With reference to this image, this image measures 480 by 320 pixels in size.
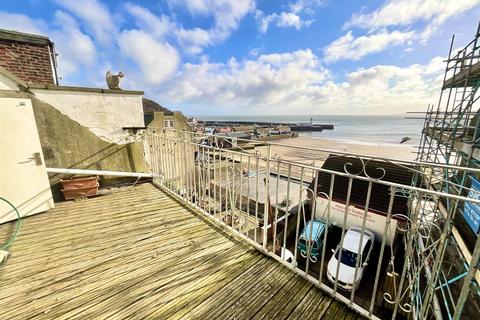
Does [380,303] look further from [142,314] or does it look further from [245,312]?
[142,314]

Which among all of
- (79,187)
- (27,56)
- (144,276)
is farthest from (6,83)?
(144,276)

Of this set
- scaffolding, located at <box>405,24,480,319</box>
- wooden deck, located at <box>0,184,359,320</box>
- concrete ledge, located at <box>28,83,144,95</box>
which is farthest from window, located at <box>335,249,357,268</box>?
concrete ledge, located at <box>28,83,144,95</box>

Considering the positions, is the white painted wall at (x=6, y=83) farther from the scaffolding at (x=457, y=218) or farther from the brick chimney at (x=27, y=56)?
the scaffolding at (x=457, y=218)

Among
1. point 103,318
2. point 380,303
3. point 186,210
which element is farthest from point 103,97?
point 380,303

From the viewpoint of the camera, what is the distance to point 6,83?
3230 millimetres

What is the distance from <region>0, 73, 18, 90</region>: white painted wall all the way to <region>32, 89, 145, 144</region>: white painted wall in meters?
0.25

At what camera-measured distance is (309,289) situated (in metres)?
1.95

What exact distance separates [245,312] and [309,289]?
0.65 meters

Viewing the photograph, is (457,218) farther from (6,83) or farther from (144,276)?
(6,83)

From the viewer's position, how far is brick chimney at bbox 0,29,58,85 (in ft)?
12.5

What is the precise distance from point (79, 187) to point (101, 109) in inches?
62.5

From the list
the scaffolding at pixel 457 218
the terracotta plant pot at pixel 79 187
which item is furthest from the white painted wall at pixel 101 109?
the scaffolding at pixel 457 218

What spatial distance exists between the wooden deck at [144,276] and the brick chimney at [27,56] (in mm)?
2941

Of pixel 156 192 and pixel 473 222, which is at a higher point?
pixel 156 192
